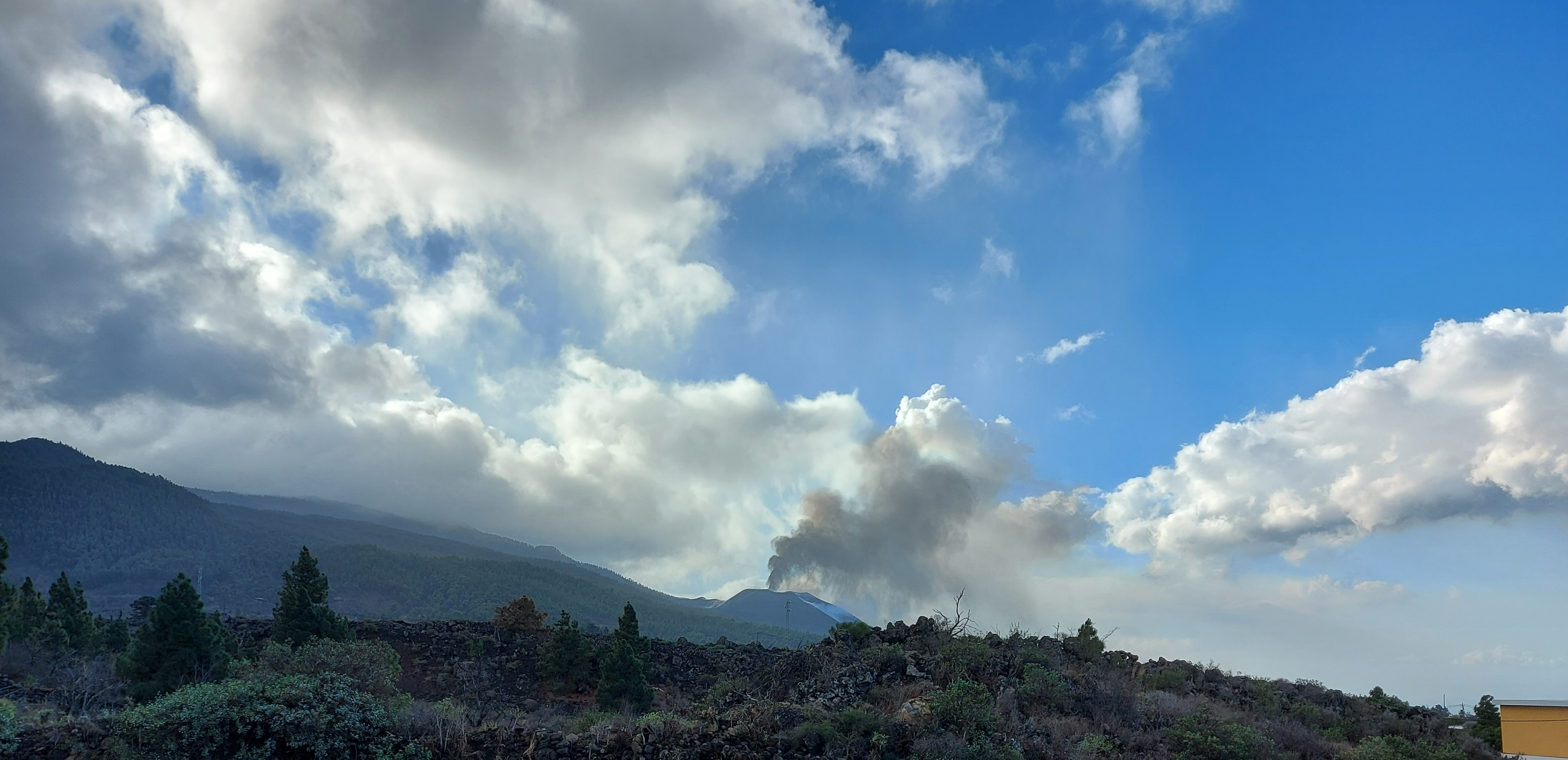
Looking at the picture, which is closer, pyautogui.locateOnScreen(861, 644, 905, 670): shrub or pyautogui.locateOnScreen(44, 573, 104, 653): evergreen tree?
pyautogui.locateOnScreen(861, 644, 905, 670): shrub

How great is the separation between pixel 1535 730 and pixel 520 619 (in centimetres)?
3911

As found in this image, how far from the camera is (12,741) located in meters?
13.6

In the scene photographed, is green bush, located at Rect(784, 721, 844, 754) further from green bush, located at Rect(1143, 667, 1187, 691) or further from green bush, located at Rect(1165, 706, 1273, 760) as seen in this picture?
green bush, located at Rect(1143, 667, 1187, 691)

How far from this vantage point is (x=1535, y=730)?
19422 millimetres

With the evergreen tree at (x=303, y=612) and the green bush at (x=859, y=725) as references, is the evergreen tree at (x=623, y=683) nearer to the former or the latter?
the evergreen tree at (x=303, y=612)

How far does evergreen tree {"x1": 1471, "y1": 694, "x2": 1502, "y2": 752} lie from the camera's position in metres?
23.6

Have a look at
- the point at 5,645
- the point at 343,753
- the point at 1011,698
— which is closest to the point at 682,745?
the point at 343,753

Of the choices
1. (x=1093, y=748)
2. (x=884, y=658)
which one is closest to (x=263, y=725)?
(x=884, y=658)

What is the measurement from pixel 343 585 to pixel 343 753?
155m

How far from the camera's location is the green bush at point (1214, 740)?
661 inches

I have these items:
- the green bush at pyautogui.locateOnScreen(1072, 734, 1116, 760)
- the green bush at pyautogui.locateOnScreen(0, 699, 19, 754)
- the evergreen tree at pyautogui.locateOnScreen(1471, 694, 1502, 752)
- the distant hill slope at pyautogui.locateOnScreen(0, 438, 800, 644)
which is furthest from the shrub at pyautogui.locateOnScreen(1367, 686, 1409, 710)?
the distant hill slope at pyautogui.locateOnScreen(0, 438, 800, 644)

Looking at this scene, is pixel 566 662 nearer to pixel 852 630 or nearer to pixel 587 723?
pixel 852 630

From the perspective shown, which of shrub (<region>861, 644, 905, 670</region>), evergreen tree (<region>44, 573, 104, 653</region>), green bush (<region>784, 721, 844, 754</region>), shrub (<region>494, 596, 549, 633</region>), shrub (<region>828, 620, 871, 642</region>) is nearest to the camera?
green bush (<region>784, 721, 844, 754</region>)

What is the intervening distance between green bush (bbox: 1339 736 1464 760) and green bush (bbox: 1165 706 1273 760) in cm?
168
